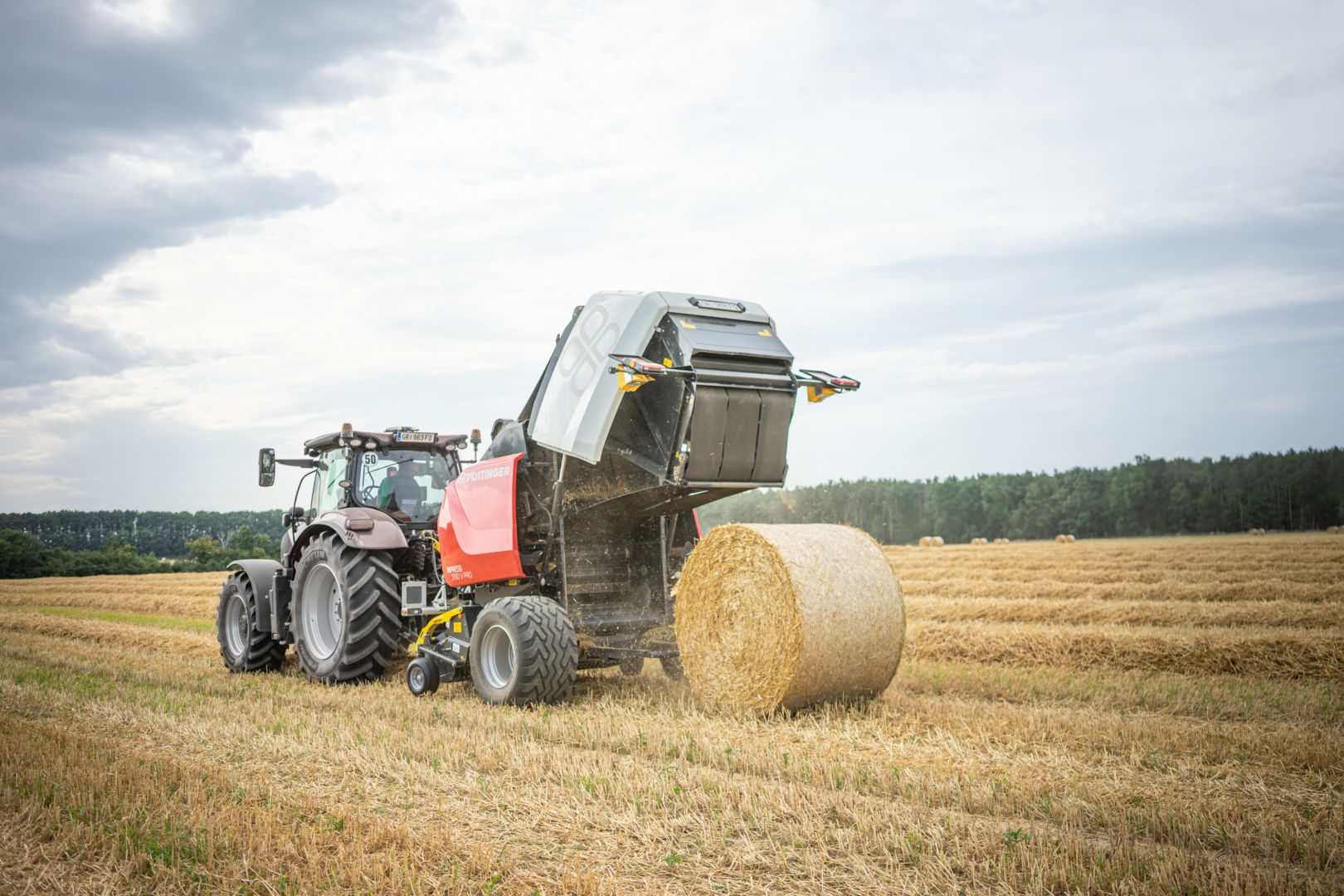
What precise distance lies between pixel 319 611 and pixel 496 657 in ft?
8.80

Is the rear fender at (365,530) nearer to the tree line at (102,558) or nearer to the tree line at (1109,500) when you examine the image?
the tree line at (102,558)

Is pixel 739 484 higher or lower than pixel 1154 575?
higher

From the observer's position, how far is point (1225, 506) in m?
55.3

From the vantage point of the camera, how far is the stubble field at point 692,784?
11.8ft

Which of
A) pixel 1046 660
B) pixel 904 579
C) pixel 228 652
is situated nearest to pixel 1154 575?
pixel 904 579

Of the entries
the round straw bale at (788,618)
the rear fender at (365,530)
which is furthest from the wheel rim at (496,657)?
the rear fender at (365,530)

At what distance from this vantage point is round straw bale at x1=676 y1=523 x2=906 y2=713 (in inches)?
249

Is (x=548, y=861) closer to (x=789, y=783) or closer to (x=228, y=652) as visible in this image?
(x=789, y=783)

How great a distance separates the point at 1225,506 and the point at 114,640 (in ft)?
185

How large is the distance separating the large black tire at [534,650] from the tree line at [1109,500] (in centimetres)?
4205

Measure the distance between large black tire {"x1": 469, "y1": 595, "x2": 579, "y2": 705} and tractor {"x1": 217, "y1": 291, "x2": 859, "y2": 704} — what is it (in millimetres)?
13

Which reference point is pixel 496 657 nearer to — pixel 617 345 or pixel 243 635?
pixel 617 345

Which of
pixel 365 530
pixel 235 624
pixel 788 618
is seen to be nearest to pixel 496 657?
pixel 365 530

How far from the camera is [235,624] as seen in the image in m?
10.6
